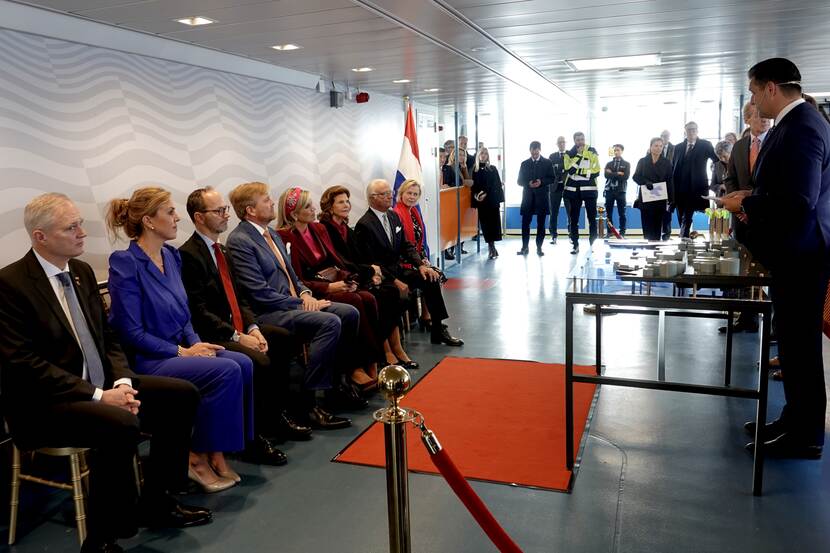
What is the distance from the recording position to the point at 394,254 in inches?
221

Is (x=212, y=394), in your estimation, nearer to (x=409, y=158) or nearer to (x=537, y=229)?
(x=409, y=158)

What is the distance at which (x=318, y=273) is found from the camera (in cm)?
488

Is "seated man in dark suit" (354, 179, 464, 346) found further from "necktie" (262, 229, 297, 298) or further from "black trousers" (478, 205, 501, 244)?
"black trousers" (478, 205, 501, 244)

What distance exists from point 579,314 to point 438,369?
2179 mm

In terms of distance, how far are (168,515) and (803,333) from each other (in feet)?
9.58

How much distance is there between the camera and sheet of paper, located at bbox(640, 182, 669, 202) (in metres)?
8.77

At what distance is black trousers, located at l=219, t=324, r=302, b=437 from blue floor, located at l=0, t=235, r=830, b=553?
0.71 feet

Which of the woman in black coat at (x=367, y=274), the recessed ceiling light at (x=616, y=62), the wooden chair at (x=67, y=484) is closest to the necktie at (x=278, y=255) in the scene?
the woman in black coat at (x=367, y=274)

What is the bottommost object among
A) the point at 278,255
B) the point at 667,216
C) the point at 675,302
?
the point at 667,216

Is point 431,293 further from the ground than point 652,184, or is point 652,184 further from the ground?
point 652,184

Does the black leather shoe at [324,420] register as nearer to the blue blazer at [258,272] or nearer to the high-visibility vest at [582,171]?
the blue blazer at [258,272]

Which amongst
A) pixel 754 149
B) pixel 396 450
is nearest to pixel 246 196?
pixel 396 450

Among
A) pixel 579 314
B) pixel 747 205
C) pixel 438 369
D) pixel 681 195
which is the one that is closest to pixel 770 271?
pixel 747 205

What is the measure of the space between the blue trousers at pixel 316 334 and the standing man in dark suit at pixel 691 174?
5.65 m
